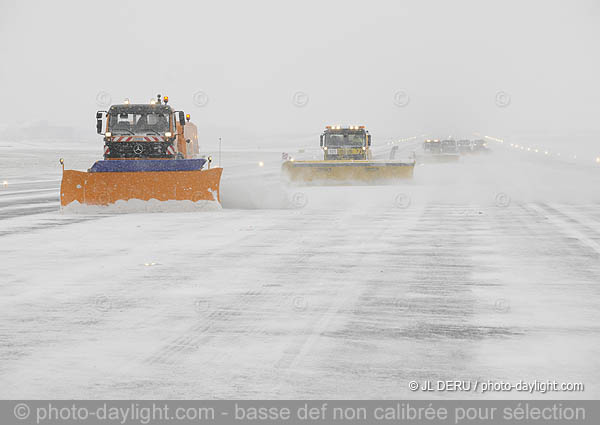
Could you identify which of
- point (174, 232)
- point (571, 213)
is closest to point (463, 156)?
point (571, 213)

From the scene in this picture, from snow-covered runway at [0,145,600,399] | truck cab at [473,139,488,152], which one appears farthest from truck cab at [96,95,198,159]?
truck cab at [473,139,488,152]

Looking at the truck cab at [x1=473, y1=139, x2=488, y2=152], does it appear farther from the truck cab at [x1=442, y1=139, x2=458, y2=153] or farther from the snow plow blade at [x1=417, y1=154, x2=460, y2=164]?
the snow plow blade at [x1=417, y1=154, x2=460, y2=164]

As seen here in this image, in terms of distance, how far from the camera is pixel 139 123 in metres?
19.6

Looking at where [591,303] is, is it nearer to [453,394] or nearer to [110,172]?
[453,394]

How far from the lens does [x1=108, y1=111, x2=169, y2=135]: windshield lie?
63.6 ft

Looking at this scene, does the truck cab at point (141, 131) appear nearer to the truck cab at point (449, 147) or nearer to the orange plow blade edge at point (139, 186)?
the orange plow blade edge at point (139, 186)

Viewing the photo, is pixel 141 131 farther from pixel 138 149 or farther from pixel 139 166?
pixel 139 166

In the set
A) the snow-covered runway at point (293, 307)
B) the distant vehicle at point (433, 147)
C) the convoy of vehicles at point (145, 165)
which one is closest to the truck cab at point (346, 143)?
the convoy of vehicles at point (145, 165)

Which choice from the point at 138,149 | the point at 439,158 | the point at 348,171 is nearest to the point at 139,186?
the point at 138,149

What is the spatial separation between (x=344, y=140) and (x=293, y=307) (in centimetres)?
2312

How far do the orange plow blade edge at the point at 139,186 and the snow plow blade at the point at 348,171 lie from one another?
1015 centimetres

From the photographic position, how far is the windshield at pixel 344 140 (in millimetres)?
30109

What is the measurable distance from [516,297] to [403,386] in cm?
322

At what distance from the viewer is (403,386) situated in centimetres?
494
